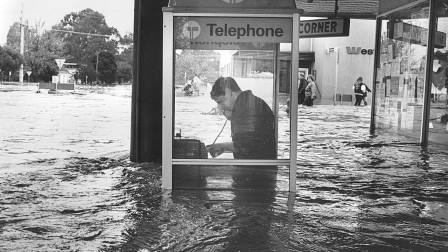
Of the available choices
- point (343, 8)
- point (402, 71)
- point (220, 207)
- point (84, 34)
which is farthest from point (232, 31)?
point (84, 34)

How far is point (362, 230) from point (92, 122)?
14339mm

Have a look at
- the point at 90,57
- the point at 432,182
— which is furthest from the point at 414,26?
the point at 90,57

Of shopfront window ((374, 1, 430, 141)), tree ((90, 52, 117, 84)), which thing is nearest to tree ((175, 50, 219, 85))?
shopfront window ((374, 1, 430, 141))

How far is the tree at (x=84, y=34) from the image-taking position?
126ft

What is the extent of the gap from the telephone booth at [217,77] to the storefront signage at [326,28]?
5.33 meters

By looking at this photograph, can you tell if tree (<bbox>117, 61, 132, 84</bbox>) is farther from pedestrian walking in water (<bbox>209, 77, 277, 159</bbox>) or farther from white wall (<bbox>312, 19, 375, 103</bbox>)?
pedestrian walking in water (<bbox>209, 77, 277, 159</bbox>)

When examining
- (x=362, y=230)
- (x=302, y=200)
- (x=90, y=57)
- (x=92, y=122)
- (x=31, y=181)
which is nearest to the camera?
(x=362, y=230)

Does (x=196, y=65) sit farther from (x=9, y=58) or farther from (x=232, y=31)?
(x=9, y=58)

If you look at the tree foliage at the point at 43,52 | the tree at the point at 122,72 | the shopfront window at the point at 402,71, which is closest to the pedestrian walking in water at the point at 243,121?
the shopfront window at the point at 402,71

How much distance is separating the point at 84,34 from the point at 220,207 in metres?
38.9

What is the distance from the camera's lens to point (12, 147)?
1095 cm

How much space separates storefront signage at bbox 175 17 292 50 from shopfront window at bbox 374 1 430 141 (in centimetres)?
653

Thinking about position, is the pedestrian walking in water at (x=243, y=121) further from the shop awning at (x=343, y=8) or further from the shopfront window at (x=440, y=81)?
the shop awning at (x=343, y=8)

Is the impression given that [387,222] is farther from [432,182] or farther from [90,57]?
[90,57]
